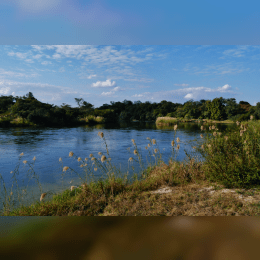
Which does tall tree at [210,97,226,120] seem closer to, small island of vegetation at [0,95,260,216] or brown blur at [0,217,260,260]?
small island of vegetation at [0,95,260,216]

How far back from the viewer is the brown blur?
28.0 inches

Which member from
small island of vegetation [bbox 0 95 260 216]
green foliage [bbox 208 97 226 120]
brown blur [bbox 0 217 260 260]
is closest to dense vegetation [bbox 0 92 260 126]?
green foliage [bbox 208 97 226 120]

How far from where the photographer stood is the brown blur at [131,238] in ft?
2.34

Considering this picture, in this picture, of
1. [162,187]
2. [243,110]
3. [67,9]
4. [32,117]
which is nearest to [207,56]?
[67,9]

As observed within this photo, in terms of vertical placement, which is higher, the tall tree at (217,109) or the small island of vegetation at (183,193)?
the tall tree at (217,109)

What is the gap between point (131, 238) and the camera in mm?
786

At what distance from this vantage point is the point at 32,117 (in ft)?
39.0

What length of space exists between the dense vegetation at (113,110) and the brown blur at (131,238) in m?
2.48

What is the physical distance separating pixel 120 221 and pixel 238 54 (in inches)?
63.5

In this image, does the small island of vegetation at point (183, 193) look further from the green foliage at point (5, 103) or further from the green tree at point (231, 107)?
the green foliage at point (5, 103)

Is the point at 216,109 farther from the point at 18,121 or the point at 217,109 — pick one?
the point at 18,121

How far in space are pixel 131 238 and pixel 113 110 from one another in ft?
27.1

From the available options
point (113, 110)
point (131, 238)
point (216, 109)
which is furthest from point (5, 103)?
point (131, 238)

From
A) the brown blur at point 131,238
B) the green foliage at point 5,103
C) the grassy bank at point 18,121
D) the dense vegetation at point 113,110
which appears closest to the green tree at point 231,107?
the dense vegetation at point 113,110
